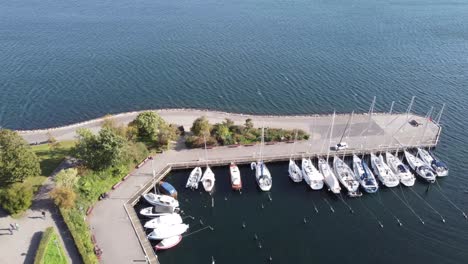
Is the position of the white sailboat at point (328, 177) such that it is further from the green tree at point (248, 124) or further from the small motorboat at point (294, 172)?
the green tree at point (248, 124)

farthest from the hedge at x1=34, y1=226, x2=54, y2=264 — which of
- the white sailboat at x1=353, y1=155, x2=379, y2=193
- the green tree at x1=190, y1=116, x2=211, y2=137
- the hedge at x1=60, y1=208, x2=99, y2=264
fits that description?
the white sailboat at x1=353, y1=155, x2=379, y2=193

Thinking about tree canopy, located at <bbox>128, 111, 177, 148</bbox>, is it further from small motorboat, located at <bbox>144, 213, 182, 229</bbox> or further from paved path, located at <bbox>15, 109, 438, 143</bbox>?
small motorboat, located at <bbox>144, 213, 182, 229</bbox>

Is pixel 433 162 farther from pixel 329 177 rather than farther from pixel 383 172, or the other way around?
pixel 329 177

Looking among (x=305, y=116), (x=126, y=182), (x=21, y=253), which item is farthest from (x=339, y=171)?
(x=21, y=253)

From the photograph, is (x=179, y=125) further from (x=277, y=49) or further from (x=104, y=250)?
(x=277, y=49)

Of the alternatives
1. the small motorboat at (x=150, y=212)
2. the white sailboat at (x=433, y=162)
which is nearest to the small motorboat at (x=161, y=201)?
the small motorboat at (x=150, y=212)
